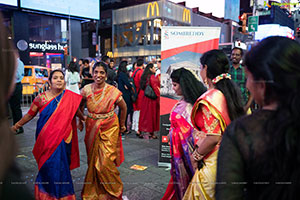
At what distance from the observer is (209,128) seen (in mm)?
2062

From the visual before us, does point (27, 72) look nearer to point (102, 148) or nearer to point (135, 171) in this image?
point (135, 171)

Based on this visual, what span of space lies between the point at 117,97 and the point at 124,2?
1313 inches

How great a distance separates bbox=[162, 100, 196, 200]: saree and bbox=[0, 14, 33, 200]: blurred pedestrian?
215 cm

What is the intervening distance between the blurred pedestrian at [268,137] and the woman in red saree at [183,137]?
1.57 metres

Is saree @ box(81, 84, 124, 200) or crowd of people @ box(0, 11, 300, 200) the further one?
saree @ box(81, 84, 124, 200)

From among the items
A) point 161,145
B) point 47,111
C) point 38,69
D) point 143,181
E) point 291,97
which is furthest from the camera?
point 38,69

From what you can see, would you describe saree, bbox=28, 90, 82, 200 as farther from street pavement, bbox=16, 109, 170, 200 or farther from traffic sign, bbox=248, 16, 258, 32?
traffic sign, bbox=248, 16, 258, 32

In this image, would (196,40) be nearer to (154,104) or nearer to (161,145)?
(161,145)

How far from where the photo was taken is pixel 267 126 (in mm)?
1030

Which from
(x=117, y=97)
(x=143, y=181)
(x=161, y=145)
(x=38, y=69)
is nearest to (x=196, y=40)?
(x=117, y=97)

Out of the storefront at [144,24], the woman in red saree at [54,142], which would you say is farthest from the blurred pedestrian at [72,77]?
the storefront at [144,24]

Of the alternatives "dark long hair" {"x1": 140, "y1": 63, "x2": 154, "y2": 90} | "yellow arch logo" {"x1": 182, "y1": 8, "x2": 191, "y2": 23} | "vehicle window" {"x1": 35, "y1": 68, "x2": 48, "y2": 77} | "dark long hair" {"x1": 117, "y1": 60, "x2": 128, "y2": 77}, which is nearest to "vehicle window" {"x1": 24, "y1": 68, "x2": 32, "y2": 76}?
"vehicle window" {"x1": 35, "y1": 68, "x2": 48, "y2": 77}

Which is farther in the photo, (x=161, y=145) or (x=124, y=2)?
(x=124, y=2)

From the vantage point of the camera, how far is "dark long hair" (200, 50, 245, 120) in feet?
6.92
